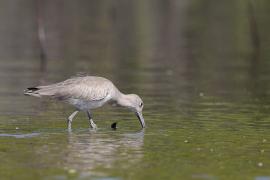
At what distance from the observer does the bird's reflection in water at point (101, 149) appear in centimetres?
1541

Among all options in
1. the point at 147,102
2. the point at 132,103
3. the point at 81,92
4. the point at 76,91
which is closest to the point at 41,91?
the point at 76,91

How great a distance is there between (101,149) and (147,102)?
7.52 meters

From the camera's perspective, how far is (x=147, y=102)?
24219 mm

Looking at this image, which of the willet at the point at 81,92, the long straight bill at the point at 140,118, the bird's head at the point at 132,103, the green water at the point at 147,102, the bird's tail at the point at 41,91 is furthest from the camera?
the bird's head at the point at 132,103

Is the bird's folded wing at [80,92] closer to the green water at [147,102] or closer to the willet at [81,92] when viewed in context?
the willet at [81,92]

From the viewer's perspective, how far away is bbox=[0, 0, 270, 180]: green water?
50.5 ft

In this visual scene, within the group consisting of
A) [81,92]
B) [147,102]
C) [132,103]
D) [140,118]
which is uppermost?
[81,92]

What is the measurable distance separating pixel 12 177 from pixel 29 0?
193ft

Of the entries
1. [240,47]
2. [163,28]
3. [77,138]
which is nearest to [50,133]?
[77,138]

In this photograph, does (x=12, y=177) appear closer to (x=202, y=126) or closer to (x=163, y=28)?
(x=202, y=126)

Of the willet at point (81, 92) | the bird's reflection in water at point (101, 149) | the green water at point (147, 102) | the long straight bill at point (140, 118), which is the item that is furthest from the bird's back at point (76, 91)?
the long straight bill at point (140, 118)

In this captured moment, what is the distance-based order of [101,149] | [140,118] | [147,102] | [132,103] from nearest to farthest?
[101,149] → [140,118] → [132,103] → [147,102]

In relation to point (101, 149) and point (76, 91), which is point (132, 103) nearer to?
point (76, 91)

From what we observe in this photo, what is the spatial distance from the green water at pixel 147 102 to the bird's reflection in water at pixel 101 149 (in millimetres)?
20
